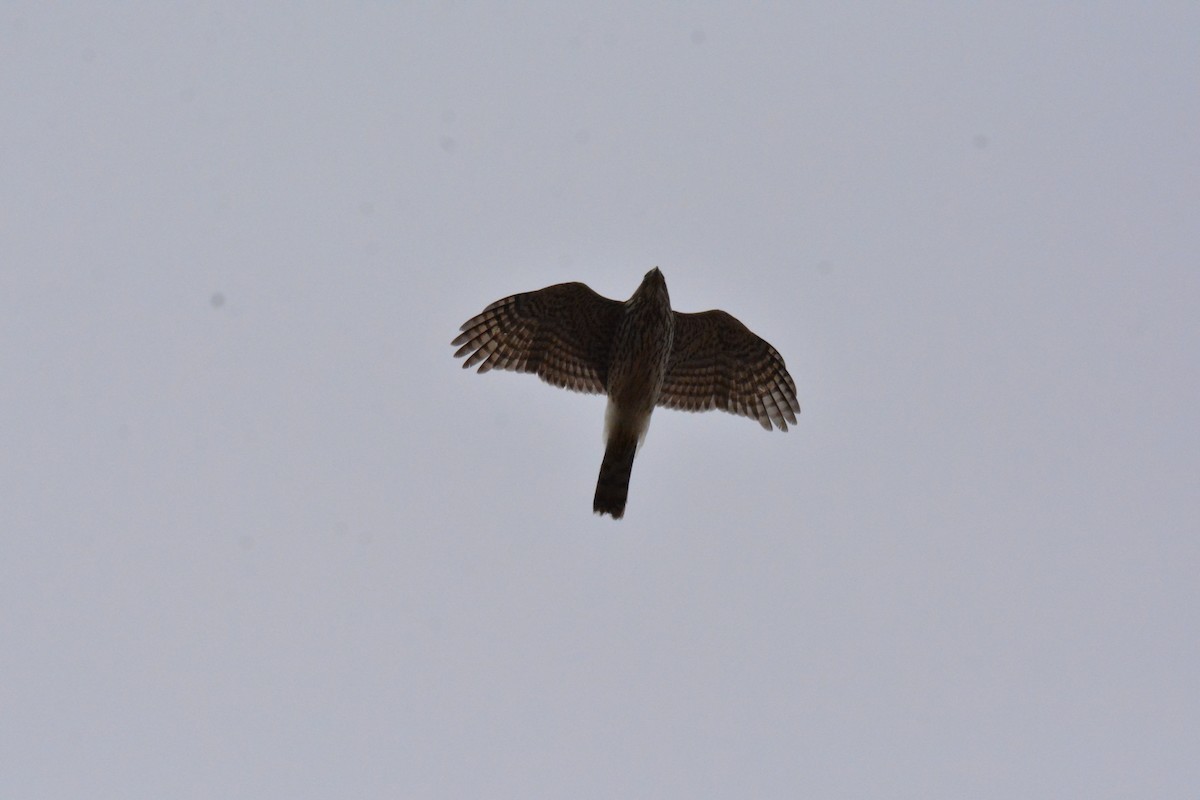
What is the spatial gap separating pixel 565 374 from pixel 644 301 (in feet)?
4.43

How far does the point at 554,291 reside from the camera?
11.8 meters

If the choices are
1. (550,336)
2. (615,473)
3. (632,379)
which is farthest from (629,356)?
(615,473)

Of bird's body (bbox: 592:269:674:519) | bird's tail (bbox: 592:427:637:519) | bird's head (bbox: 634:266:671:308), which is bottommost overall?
bird's tail (bbox: 592:427:637:519)

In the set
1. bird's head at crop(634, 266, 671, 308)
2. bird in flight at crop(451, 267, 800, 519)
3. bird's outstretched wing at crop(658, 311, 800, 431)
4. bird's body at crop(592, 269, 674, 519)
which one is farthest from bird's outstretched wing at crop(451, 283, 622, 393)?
bird's outstretched wing at crop(658, 311, 800, 431)

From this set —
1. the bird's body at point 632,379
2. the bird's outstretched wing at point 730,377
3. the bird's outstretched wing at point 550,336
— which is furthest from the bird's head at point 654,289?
the bird's outstretched wing at point 730,377

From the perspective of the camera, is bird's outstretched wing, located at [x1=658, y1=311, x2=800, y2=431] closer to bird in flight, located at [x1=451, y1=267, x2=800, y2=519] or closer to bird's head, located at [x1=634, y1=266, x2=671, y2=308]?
bird in flight, located at [x1=451, y1=267, x2=800, y2=519]

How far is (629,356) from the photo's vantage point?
38.5ft

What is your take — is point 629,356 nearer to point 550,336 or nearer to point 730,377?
point 550,336

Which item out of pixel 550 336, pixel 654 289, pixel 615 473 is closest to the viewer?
pixel 615 473

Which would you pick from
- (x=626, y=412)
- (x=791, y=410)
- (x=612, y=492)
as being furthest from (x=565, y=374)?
(x=791, y=410)

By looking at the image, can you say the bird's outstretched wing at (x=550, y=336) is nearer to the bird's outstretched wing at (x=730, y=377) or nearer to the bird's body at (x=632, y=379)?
the bird's body at (x=632, y=379)

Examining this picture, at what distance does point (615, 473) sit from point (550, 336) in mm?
1751

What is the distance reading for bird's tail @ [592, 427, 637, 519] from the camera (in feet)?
36.5

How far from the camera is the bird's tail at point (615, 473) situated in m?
11.1
